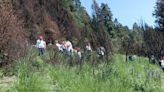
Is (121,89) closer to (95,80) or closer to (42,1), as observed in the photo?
(95,80)

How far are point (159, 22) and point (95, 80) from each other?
5174cm

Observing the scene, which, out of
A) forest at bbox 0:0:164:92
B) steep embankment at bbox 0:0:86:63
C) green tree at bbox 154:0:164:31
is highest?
green tree at bbox 154:0:164:31

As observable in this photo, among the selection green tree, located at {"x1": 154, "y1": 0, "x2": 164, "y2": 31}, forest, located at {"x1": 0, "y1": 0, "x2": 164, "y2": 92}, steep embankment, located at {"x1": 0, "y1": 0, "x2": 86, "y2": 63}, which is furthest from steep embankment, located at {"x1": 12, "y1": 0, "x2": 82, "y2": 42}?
green tree, located at {"x1": 154, "y1": 0, "x2": 164, "y2": 31}

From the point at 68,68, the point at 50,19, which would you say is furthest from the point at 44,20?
the point at 68,68

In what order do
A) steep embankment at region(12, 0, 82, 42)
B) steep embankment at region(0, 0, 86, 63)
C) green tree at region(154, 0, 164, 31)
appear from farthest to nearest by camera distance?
green tree at region(154, 0, 164, 31), steep embankment at region(12, 0, 82, 42), steep embankment at region(0, 0, 86, 63)

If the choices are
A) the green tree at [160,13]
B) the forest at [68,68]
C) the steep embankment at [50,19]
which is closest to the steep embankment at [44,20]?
the steep embankment at [50,19]

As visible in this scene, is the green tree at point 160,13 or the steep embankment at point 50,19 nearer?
the steep embankment at point 50,19

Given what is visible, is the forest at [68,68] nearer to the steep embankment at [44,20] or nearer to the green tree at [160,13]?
the steep embankment at [44,20]

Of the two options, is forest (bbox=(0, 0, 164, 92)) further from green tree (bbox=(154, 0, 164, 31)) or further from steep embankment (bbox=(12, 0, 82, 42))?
green tree (bbox=(154, 0, 164, 31))

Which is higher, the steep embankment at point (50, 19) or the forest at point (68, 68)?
the steep embankment at point (50, 19)

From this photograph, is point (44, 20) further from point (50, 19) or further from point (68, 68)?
point (68, 68)

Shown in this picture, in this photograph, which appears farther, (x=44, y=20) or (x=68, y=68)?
(x=44, y=20)

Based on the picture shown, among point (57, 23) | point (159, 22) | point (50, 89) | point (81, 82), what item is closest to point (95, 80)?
point (81, 82)

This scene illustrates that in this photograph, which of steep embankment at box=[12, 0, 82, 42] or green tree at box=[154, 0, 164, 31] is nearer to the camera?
steep embankment at box=[12, 0, 82, 42]
